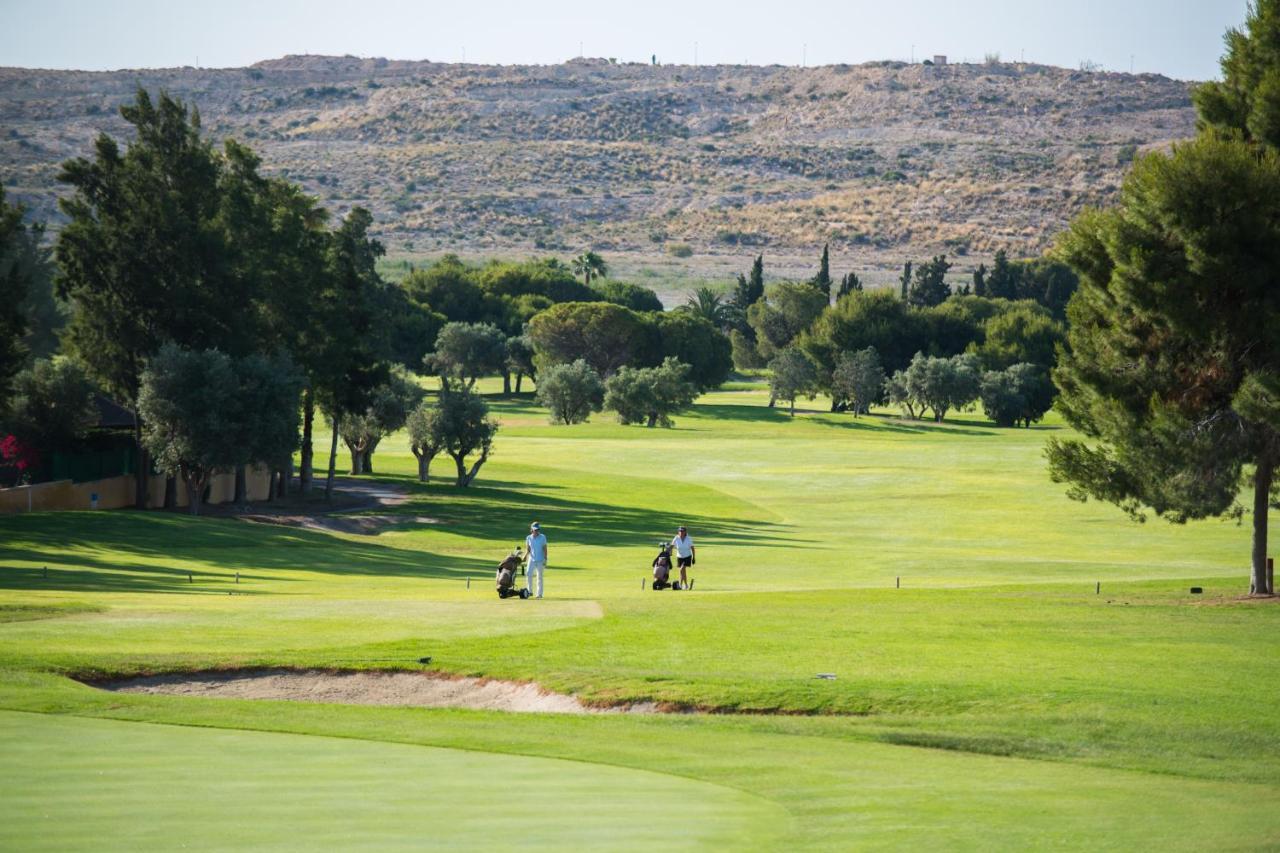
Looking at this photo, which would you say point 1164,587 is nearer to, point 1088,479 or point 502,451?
point 1088,479

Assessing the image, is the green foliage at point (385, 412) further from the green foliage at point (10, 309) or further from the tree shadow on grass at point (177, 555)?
the green foliage at point (10, 309)

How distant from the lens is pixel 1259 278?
1334 inches

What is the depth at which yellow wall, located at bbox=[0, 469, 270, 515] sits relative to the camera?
59844mm

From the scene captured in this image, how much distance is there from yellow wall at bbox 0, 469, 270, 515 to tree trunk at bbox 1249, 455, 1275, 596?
44.3 m

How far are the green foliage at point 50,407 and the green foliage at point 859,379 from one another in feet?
315

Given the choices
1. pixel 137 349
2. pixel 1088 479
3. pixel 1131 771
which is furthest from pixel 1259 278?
pixel 137 349

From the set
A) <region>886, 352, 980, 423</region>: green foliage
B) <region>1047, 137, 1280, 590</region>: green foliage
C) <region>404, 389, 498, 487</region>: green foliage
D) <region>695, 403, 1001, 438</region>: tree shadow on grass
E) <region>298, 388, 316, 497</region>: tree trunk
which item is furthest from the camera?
<region>886, 352, 980, 423</region>: green foliage

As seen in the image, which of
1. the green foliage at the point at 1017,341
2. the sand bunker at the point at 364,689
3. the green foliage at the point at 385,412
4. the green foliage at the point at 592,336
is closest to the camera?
the sand bunker at the point at 364,689

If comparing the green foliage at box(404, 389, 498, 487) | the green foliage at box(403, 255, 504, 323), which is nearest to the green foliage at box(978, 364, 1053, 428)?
the green foliage at box(403, 255, 504, 323)

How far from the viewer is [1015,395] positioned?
145 m

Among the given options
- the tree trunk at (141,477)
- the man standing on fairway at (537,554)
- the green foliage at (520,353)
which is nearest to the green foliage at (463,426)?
the tree trunk at (141,477)

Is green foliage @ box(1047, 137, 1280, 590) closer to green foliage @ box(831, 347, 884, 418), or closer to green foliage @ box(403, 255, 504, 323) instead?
green foliage @ box(831, 347, 884, 418)

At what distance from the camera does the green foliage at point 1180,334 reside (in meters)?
33.5

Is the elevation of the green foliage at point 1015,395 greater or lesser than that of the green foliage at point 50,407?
greater
